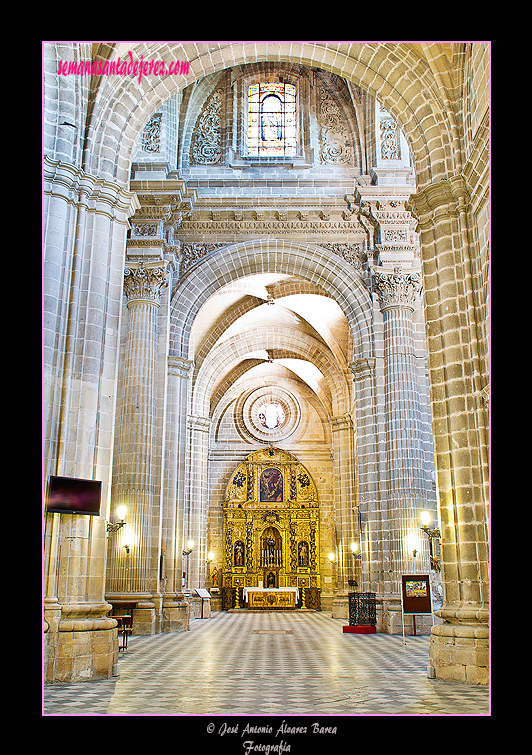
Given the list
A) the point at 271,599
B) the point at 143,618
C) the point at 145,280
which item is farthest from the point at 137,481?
the point at 271,599

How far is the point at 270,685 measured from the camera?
7820 millimetres

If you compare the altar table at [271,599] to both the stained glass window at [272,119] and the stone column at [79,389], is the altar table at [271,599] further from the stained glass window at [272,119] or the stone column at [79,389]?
the stone column at [79,389]

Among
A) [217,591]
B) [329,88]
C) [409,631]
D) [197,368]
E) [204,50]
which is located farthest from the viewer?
[217,591]

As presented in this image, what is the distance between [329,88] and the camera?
72.4 feet

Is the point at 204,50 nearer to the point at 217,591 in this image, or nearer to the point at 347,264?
the point at 347,264

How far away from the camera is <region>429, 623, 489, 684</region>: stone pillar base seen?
786 cm


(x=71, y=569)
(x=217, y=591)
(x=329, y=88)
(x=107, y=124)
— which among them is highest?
(x=329, y=88)

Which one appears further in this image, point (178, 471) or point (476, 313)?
point (178, 471)

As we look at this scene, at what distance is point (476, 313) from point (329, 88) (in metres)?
15.8

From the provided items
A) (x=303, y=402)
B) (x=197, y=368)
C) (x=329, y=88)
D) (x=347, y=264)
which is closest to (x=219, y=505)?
(x=303, y=402)

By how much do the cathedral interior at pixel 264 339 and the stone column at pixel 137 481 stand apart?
0.06 metres

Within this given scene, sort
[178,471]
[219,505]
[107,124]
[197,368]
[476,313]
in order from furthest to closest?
[219,505]
[197,368]
[178,471]
[107,124]
[476,313]

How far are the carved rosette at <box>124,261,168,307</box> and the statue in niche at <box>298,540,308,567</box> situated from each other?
1898cm
